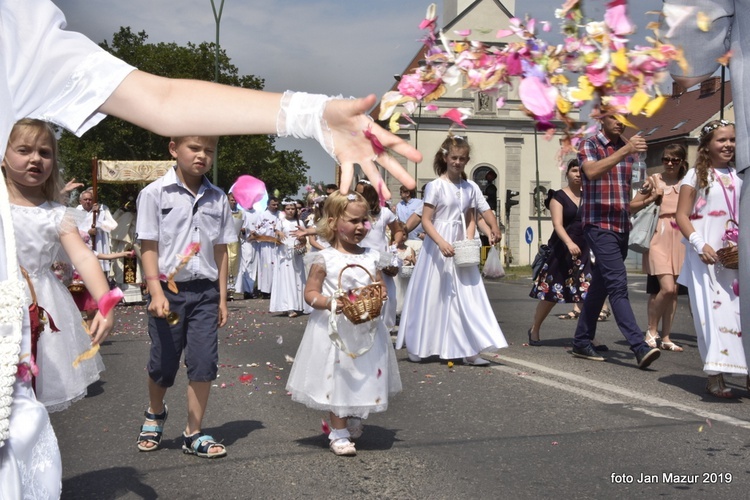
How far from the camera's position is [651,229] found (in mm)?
10539

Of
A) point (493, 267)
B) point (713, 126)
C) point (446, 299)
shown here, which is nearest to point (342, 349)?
point (713, 126)

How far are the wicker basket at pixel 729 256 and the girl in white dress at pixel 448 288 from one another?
2400 mm

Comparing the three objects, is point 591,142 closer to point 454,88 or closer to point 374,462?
point 374,462

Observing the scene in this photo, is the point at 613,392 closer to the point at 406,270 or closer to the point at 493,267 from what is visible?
the point at 493,267

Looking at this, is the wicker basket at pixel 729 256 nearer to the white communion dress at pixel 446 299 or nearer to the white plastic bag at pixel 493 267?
the white communion dress at pixel 446 299

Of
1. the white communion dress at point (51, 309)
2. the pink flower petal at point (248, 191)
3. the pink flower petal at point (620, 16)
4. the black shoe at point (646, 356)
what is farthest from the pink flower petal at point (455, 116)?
the black shoe at point (646, 356)

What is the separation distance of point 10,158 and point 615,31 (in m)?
2.48

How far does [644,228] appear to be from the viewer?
10.7m

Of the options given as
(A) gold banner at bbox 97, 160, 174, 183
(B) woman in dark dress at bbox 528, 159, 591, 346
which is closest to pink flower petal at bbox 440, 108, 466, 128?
(B) woman in dark dress at bbox 528, 159, 591, 346

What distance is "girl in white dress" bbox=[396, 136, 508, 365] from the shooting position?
8.79 m

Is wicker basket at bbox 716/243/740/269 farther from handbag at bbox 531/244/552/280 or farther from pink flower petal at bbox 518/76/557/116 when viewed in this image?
pink flower petal at bbox 518/76/557/116

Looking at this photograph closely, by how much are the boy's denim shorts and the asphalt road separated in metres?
0.46

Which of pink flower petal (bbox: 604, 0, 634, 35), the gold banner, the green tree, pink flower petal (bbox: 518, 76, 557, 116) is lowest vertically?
pink flower petal (bbox: 518, 76, 557, 116)

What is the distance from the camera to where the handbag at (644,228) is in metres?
10.5
